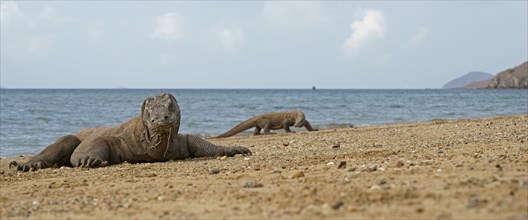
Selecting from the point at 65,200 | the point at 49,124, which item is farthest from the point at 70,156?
the point at 49,124

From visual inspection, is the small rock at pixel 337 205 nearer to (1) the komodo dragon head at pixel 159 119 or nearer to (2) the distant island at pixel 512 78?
(1) the komodo dragon head at pixel 159 119

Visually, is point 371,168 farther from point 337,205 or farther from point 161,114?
point 161,114

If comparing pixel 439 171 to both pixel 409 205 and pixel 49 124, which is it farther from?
pixel 49 124

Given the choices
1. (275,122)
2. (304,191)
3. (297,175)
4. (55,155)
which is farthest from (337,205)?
(275,122)

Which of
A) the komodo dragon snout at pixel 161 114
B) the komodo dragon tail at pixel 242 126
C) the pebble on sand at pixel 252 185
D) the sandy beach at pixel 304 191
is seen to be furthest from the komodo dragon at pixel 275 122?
the pebble on sand at pixel 252 185

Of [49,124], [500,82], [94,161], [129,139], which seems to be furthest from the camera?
[500,82]

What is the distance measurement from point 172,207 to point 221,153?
582cm

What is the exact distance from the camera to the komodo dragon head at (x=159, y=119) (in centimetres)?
1073

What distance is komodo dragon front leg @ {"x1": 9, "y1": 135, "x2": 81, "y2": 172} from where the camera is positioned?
11078 millimetres

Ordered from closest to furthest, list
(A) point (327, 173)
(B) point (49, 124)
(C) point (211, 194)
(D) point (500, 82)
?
(C) point (211, 194) → (A) point (327, 173) → (B) point (49, 124) → (D) point (500, 82)

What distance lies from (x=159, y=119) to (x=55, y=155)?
6.30 ft

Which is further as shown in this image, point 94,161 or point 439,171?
point 94,161

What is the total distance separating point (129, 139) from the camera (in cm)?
1128

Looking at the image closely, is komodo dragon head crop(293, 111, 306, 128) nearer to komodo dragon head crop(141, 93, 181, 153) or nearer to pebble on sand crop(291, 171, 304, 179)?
komodo dragon head crop(141, 93, 181, 153)
